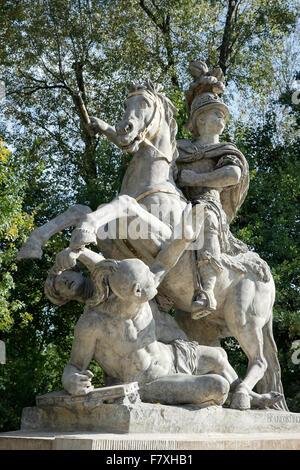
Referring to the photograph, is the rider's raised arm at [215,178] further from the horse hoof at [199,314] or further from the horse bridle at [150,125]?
the horse hoof at [199,314]

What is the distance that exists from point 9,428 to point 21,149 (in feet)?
21.5

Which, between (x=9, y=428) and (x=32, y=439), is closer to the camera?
(x=32, y=439)

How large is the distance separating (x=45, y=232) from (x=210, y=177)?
1718mm

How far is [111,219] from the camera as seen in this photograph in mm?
4855

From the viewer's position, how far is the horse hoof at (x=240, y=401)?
192 inches

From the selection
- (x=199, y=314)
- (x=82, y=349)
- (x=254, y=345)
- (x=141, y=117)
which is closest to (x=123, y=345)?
(x=82, y=349)

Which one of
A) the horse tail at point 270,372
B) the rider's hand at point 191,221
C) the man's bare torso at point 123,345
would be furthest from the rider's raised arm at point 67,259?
the horse tail at point 270,372

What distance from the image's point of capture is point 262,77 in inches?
659

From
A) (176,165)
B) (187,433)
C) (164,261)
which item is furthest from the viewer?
(176,165)

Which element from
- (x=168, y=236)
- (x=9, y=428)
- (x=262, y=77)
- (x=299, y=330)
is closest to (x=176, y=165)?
(x=168, y=236)

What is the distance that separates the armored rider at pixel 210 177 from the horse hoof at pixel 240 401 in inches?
25.0

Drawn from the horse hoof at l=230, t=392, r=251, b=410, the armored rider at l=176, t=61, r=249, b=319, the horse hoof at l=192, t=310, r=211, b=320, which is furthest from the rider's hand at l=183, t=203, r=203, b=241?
the horse hoof at l=230, t=392, r=251, b=410
